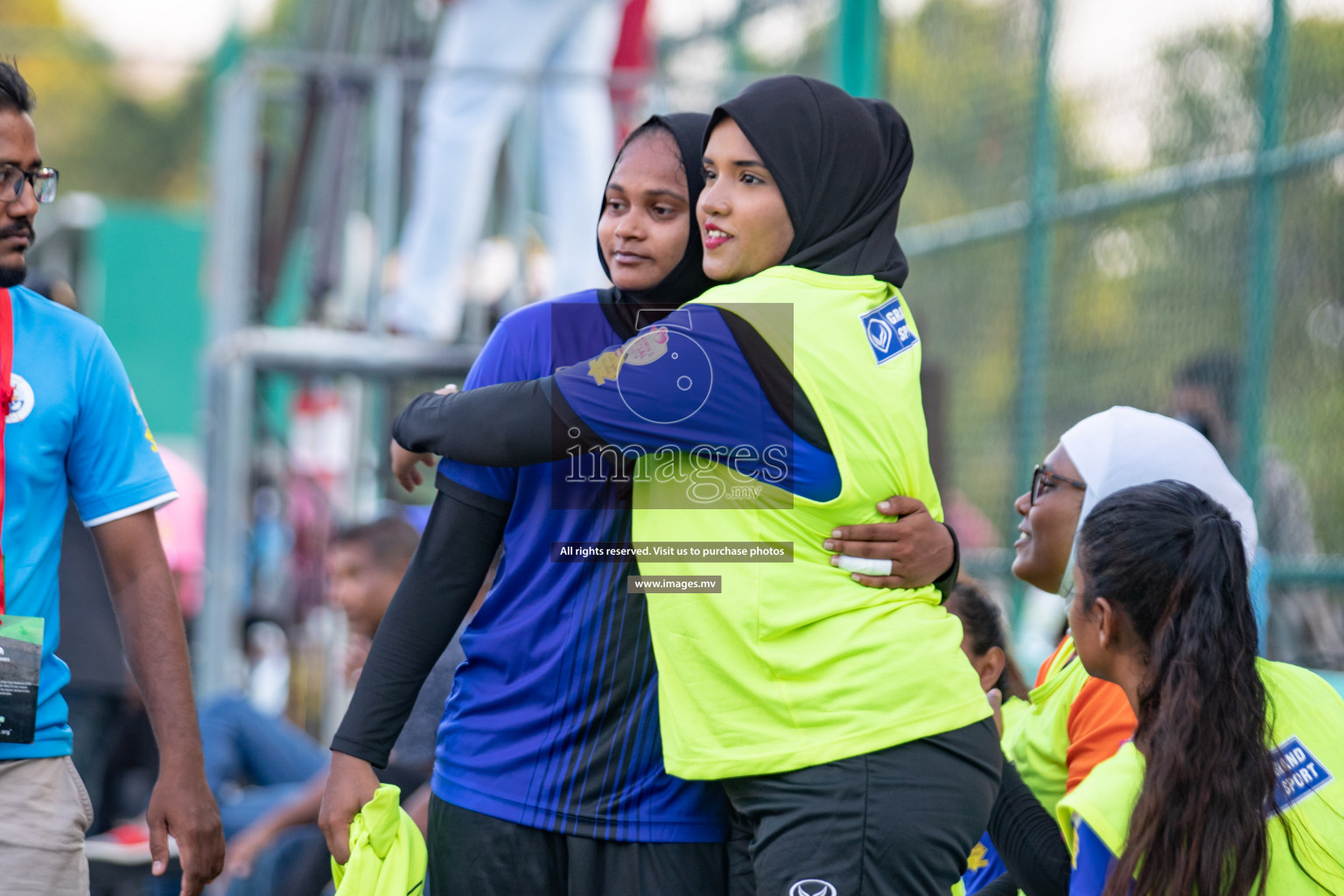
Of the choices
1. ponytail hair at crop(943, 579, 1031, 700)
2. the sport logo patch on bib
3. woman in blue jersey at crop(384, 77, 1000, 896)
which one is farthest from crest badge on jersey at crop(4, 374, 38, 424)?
the sport logo patch on bib

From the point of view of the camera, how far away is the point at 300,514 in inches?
295

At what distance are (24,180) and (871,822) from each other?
1675 mm

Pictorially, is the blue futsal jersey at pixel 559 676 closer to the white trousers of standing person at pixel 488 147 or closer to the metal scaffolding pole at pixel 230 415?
the white trousers of standing person at pixel 488 147

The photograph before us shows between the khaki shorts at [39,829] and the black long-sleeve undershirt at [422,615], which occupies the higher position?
the black long-sleeve undershirt at [422,615]

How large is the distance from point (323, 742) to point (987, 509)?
3.18 m

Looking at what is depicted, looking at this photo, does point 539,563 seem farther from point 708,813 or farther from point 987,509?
point 987,509

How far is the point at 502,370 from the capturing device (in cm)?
232

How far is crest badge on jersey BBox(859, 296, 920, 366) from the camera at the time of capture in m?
2.12

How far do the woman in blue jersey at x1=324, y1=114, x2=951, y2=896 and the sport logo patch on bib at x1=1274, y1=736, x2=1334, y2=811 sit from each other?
0.59 metres

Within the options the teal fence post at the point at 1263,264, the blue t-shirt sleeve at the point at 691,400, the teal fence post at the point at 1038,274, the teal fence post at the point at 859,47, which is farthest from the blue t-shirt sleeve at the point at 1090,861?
the teal fence post at the point at 859,47

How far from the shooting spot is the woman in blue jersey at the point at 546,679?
86.3 inches

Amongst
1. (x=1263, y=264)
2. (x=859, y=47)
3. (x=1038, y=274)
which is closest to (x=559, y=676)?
(x=1263, y=264)

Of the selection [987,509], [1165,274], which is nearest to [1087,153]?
[1165,274]

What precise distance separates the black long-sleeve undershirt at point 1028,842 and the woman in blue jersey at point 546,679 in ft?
1.70
